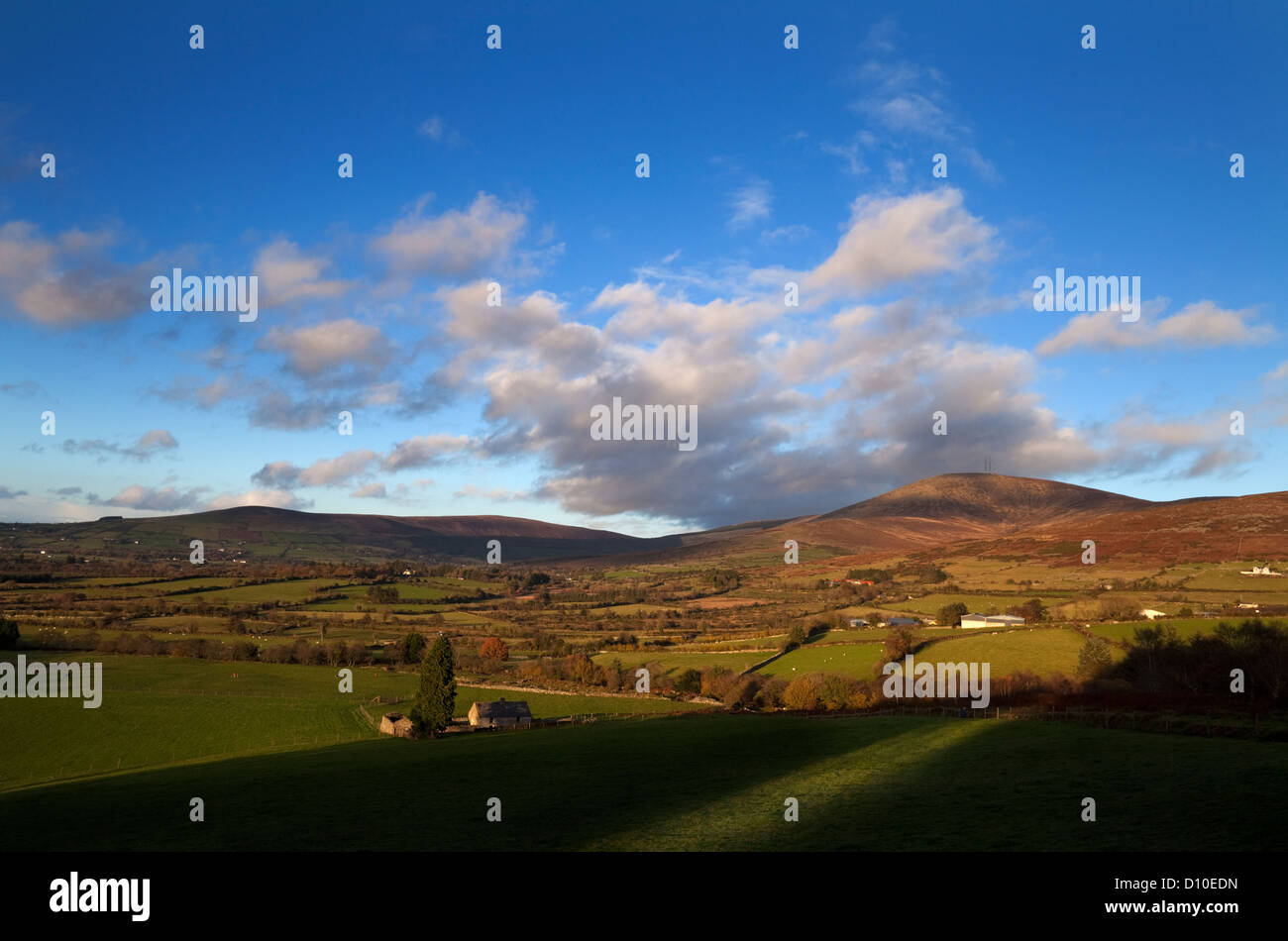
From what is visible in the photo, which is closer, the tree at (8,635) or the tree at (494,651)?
the tree at (8,635)

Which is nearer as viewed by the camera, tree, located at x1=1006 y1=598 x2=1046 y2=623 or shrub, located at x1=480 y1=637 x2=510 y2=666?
tree, located at x1=1006 y1=598 x2=1046 y2=623

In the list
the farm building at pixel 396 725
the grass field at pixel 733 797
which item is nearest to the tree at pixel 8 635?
the farm building at pixel 396 725

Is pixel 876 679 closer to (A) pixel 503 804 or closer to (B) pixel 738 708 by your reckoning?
(B) pixel 738 708

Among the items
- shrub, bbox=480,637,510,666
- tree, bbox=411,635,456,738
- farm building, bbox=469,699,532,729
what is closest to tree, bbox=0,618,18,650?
shrub, bbox=480,637,510,666

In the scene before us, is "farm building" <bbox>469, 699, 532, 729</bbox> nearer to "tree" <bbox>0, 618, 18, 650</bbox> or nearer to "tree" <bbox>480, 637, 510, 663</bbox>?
"tree" <bbox>480, 637, 510, 663</bbox>

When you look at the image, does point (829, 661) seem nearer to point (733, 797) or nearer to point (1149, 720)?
point (1149, 720)

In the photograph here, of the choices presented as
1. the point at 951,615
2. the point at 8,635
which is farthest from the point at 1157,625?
the point at 8,635

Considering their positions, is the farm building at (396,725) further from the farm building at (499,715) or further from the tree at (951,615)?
the tree at (951,615)
